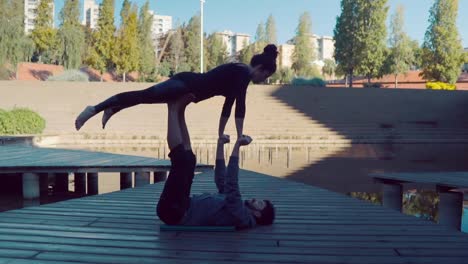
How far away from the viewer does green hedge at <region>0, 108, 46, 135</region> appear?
48.2ft

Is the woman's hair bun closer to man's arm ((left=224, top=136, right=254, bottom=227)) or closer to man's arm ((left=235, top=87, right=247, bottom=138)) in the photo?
man's arm ((left=235, top=87, right=247, bottom=138))

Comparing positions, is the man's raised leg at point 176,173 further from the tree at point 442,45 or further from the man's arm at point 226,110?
the tree at point 442,45

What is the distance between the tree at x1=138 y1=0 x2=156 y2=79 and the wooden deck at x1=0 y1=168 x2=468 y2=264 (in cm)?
3271

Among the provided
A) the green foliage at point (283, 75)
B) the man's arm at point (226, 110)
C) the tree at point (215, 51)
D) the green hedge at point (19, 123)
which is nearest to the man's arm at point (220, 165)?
the man's arm at point (226, 110)

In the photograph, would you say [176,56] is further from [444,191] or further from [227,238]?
[227,238]

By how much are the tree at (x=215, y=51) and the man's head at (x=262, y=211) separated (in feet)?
135

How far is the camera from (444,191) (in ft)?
20.7

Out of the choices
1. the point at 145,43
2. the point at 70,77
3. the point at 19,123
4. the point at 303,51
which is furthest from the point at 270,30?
the point at 19,123

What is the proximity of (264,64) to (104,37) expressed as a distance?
30.1 m

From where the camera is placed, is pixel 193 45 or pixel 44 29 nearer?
pixel 44 29

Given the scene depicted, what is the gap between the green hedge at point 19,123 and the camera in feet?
48.2

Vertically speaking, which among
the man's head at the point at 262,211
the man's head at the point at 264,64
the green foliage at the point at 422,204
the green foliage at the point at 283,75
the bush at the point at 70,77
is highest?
the green foliage at the point at 283,75

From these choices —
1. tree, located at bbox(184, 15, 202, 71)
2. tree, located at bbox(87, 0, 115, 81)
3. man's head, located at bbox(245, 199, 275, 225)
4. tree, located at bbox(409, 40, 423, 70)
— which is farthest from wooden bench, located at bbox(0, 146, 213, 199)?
tree, located at bbox(184, 15, 202, 71)

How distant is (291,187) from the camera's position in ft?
17.9
